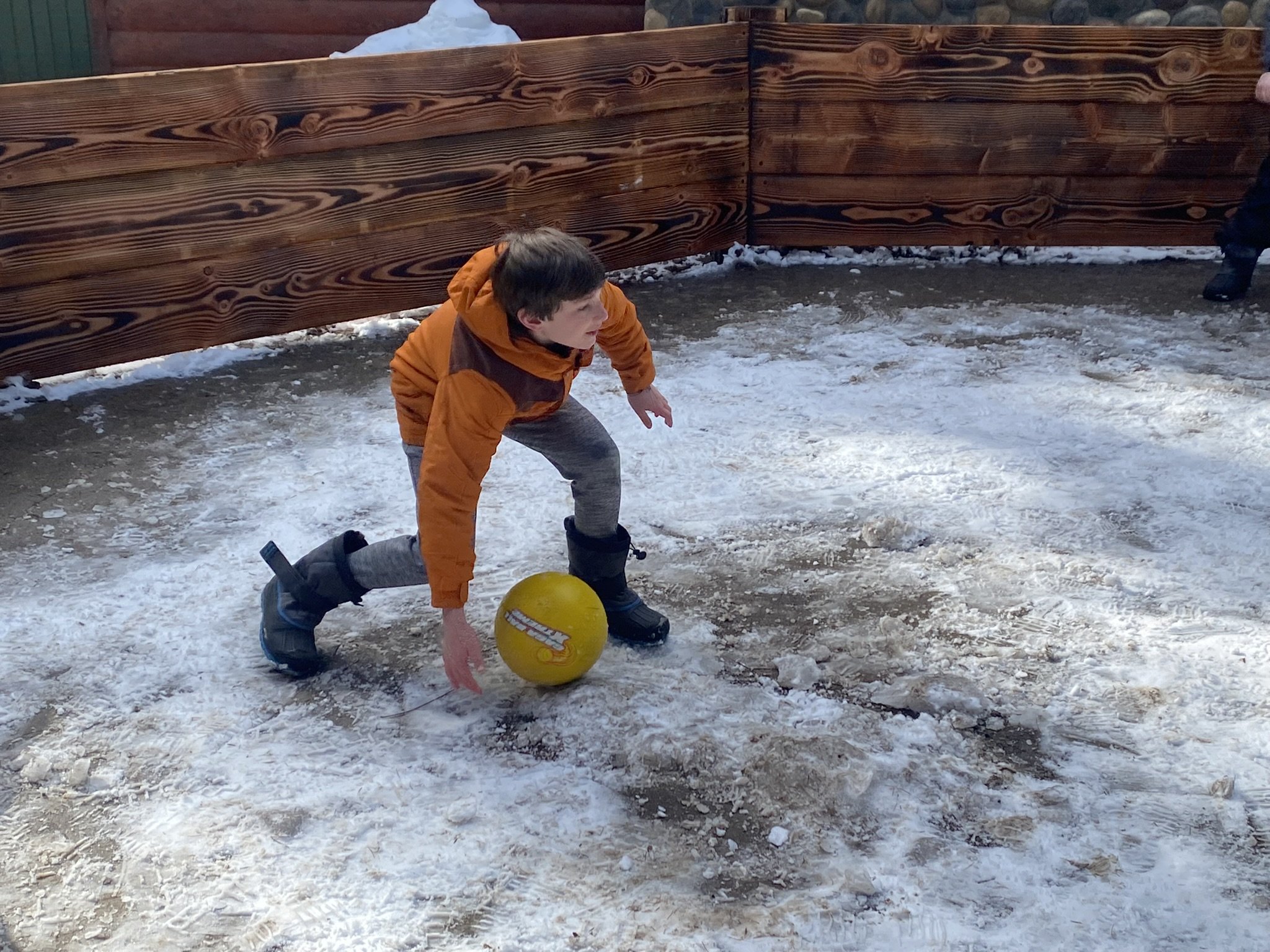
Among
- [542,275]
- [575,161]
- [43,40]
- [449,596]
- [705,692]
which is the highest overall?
[43,40]

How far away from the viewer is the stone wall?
728 centimetres

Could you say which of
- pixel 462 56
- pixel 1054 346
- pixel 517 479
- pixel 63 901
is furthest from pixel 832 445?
pixel 63 901

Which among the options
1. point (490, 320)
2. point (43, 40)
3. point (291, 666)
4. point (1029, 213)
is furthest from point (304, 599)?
point (43, 40)

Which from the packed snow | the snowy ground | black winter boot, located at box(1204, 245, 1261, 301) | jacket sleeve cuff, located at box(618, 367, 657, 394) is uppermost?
the packed snow

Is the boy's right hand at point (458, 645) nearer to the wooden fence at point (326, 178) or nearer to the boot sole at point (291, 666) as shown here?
the boot sole at point (291, 666)

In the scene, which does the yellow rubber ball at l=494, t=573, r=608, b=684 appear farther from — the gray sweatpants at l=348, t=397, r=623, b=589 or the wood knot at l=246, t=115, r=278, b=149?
the wood knot at l=246, t=115, r=278, b=149

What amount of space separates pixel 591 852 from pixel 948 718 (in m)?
0.89

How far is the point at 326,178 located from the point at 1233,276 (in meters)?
4.08

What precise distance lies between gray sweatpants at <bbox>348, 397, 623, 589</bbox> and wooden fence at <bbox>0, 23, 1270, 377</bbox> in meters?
2.51

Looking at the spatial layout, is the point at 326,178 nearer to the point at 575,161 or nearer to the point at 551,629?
the point at 575,161

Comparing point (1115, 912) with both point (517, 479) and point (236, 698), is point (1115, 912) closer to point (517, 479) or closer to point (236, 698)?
point (236, 698)

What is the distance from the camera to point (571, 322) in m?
2.49

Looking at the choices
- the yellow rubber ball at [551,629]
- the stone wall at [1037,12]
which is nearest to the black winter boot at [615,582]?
the yellow rubber ball at [551,629]

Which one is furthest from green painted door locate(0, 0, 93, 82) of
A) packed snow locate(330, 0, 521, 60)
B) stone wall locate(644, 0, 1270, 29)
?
stone wall locate(644, 0, 1270, 29)
